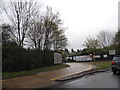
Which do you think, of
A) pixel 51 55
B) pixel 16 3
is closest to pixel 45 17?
pixel 16 3

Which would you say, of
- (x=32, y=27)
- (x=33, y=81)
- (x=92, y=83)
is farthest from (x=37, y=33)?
(x=92, y=83)

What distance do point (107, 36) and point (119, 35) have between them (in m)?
19.5

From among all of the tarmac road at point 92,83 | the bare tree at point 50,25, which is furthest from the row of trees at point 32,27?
the tarmac road at point 92,83

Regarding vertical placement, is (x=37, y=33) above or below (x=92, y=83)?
above

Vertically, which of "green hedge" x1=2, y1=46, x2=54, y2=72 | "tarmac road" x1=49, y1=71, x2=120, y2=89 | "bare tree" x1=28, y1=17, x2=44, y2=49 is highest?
"bare tree" x1=28, y1=17, x2=44, y2=49

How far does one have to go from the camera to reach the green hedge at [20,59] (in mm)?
13344

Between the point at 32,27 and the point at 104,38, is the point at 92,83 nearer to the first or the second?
the point at 32,27

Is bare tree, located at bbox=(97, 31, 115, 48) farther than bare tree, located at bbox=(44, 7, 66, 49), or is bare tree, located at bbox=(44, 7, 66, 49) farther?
bare tree, located at bbox=(97, 31, 115, 48)

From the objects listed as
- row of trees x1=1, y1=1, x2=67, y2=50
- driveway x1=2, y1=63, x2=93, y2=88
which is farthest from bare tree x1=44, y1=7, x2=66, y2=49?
driveway x1=2, y1=63, x2=93, y2=88

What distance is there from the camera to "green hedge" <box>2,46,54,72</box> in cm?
1334

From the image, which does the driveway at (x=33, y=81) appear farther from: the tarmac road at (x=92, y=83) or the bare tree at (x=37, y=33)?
the bare tree at (x=37, y=33)

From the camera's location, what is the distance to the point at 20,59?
14.2 metres

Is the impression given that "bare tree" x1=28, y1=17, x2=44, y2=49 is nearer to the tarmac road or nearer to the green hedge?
the green hedge

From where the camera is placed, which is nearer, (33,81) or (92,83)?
(92,83)
